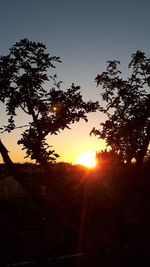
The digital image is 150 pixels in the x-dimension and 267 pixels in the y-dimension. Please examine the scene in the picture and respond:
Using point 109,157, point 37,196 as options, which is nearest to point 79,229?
point 37,196

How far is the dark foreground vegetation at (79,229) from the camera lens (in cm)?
1098

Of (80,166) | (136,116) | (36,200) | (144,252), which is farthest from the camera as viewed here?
(80,166)

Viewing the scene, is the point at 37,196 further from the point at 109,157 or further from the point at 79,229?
the point at 109,157

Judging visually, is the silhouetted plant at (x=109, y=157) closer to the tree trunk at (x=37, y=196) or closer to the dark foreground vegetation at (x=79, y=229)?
the dark foreground vegetation at (x=79, y=229)

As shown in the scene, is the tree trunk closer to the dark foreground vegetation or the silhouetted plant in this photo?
the dark foreground vegetation

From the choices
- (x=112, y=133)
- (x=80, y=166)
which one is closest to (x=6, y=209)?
(x=112, y=133)

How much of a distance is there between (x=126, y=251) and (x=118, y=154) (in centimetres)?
466

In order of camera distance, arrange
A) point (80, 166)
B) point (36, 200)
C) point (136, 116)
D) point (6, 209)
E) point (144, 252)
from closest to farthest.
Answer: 1. point (144, 252)
2. point (36, 200)
3. point (136, 116)
4. point (6, 209)
5. point (80, 166)

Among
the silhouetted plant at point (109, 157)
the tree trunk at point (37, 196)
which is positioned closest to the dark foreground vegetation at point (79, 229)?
the tree trunk at point (37, 196)

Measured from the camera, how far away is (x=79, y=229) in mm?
12805

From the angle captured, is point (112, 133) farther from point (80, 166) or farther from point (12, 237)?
point (80, 166)

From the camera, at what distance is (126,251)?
11664 millimetres

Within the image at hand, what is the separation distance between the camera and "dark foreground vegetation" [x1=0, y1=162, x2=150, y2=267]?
11.0m

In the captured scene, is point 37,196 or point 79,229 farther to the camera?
point 79,229
